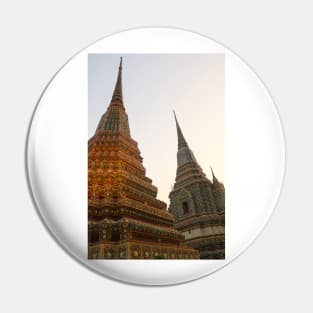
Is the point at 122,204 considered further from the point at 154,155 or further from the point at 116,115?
the point at 116,115

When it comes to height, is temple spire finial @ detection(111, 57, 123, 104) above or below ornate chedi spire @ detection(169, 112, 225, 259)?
above

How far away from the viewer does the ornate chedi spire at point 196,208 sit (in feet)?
6.38

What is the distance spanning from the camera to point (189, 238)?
1.99 meters

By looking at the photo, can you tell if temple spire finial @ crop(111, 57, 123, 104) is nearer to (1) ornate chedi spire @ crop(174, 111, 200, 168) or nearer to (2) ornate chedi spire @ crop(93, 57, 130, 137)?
(2) ornate chedi spire @ crop(93, 57, 130, 137)

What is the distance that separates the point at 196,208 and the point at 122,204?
0.42 meters

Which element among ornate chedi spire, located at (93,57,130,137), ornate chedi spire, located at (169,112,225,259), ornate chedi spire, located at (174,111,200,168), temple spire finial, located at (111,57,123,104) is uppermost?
temple spire finial, located at (111,57,123,104)

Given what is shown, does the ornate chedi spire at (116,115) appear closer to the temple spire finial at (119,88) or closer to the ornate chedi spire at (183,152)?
the temple spire finial at (119,88)

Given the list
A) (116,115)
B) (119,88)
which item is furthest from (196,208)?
(119,88)

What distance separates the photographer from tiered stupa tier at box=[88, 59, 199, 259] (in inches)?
76.0

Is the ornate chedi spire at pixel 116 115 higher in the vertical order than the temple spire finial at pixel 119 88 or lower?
lower

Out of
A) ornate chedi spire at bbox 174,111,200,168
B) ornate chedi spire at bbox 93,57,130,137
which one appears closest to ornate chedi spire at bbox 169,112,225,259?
ornate chedi spire at bbox 174,111,200,168

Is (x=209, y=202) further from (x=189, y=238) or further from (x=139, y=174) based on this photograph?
(x=139, y=174)

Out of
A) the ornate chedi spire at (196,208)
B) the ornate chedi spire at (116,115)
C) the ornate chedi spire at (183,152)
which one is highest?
the ornate chedi spire at (116,115)

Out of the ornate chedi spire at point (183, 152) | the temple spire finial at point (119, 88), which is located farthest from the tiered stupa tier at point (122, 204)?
the ornate chedi spire at point (183, 152)
